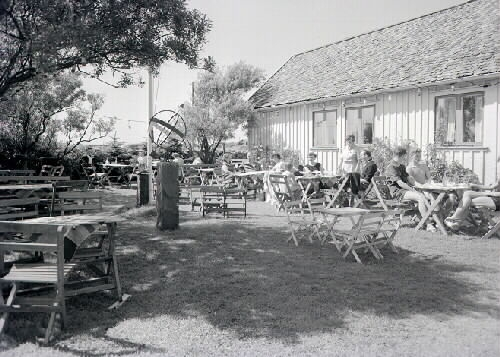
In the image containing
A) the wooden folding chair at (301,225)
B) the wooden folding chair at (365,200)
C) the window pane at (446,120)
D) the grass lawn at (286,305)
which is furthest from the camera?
the window pane at (446,120)

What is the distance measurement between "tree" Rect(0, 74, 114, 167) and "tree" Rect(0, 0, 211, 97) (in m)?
5.99

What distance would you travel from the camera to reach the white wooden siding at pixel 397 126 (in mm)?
10922

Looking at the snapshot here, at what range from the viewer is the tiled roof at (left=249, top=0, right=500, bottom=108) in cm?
1192

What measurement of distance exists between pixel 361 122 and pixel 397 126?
150 centimetres

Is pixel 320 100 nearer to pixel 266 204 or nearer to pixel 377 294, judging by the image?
A: pixel 266 204

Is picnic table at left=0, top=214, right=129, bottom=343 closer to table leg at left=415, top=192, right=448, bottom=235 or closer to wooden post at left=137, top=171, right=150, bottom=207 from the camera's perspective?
table leg at left=415, top=192, right=448, bottom=235

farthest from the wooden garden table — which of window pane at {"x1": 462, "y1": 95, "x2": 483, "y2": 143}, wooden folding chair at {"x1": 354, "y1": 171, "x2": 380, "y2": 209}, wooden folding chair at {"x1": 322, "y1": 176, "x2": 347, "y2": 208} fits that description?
window pane at {"x1": 462, "y1": 95, "x2": 483, "y2": 143}

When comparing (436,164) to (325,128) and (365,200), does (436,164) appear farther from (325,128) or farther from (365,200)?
(325,128)

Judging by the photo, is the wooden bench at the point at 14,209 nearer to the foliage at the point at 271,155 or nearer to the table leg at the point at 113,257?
the table leg at the point at 113,257

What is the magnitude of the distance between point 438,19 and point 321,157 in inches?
227

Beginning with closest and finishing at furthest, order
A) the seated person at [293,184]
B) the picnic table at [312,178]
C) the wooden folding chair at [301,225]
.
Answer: the wooden folding chair at [301,225] < the seated person at [293,184] < the picnic table at [312,178]

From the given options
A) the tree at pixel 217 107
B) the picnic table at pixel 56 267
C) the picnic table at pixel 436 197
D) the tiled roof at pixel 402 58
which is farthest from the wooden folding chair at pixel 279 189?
the tree at pixel 217 107

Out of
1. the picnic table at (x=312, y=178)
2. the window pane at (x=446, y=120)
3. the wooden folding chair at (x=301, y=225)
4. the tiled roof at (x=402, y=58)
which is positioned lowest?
the wooden folding chair at (x=301, y=225)

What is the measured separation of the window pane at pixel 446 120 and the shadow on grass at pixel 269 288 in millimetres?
6195
